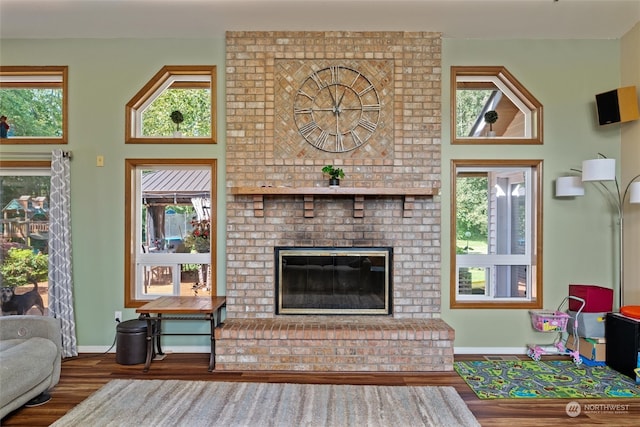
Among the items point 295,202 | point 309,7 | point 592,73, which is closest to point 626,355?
point 592,73

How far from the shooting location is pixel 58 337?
2854 mm

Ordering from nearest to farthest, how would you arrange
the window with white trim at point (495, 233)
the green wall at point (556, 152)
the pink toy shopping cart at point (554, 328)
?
the pink toy shopping cart at point (554, 328), the green wall at point (556, 152), the window with white trim at point (495, 233)

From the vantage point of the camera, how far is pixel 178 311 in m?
→ 3.21

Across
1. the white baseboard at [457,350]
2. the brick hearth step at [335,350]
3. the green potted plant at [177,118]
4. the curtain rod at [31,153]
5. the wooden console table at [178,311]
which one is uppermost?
the green potted plant at [177,118]

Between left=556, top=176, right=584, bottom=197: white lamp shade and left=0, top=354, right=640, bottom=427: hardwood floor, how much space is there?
5.89ft

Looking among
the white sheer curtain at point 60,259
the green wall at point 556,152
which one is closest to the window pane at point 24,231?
the white sheer curtain at point 60,259

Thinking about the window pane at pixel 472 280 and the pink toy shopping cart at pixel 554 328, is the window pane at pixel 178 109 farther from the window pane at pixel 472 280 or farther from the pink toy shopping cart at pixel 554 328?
the pink toy shopping cart at pixel 554 328

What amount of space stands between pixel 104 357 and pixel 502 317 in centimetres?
395

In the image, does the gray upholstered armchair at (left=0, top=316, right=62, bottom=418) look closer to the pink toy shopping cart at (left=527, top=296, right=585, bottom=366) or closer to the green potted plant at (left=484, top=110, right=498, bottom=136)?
the pink toy shopping cart at (left=527, top=296, right=585, bottom=366)

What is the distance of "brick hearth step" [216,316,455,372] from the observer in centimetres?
332

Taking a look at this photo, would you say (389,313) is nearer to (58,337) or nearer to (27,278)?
(58,337)

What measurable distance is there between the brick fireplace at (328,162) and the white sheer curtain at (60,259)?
156 centimetres

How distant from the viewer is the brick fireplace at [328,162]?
3678mm

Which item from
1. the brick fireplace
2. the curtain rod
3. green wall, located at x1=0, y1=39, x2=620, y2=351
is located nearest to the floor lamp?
green wall, located at x1=0, y1=39, x2=620, y2=351
